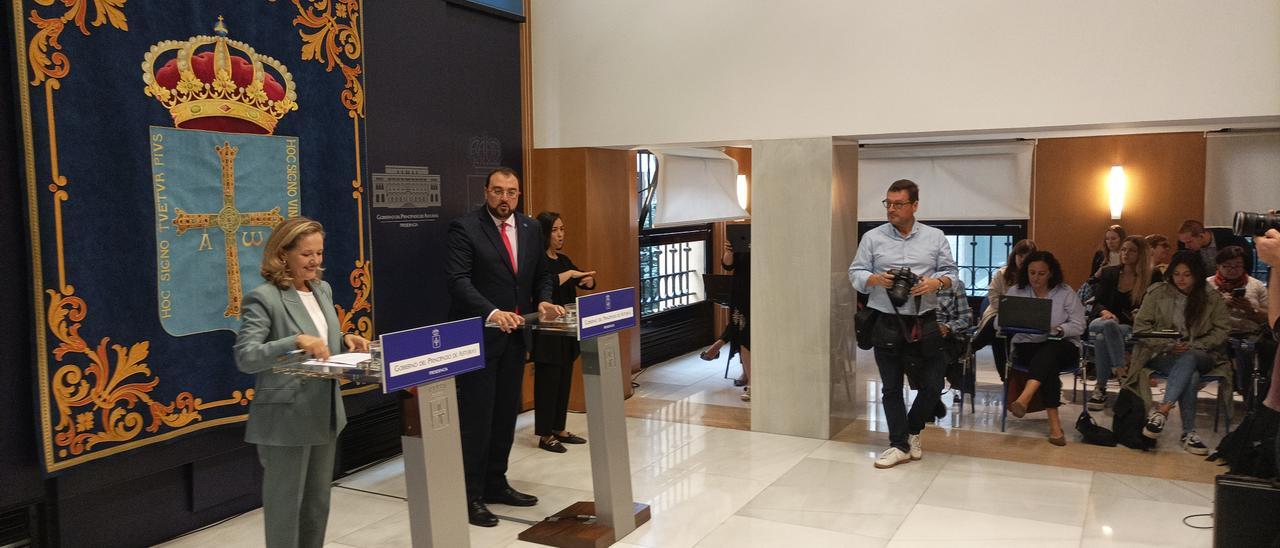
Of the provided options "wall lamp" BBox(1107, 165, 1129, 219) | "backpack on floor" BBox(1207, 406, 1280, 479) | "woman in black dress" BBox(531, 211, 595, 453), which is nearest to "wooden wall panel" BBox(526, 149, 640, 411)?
"woman in black dress" BBox(531, 211, 595, 453)

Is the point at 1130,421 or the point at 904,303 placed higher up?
the point at 904,303

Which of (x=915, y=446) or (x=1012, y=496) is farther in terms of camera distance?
(x=915, y=446)

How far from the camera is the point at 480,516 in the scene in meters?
4.36

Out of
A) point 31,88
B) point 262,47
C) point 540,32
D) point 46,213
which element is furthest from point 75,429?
point 540,32

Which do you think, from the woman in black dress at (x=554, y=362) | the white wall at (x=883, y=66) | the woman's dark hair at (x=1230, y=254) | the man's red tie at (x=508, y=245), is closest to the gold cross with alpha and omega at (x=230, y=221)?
the man's red tie at (x=508, y=245)

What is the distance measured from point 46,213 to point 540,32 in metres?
3.74

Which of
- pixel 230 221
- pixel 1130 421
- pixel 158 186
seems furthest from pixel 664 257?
pixel 158 186

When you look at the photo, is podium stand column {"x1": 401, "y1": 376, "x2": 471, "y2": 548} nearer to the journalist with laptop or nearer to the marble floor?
the marble floor

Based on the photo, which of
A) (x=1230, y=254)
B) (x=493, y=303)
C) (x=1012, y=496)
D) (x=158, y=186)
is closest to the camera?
(x=158, y=186)

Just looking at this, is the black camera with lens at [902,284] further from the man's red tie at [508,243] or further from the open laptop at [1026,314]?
the man's red tie at [508,243]

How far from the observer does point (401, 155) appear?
5410mm

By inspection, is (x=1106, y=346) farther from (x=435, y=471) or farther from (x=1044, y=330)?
(x=435, y=471)

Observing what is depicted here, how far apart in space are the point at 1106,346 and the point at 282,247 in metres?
5.86

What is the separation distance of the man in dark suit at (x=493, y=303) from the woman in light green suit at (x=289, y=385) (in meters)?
1.07
